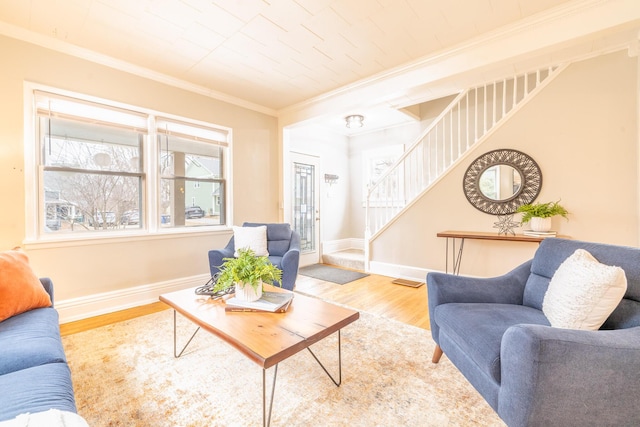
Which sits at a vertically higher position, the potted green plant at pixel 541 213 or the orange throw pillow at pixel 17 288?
the potted green plant at pixel 541 213

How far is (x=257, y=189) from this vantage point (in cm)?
438

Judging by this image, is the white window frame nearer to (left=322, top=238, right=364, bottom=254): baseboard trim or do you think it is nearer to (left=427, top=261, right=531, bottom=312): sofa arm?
(left=322, top=238, right=364, bottom=254): baseboard trim

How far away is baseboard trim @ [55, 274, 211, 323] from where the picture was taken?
275 cm

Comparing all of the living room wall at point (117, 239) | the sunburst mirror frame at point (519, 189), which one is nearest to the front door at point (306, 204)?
the living room wall at point (117, 239)

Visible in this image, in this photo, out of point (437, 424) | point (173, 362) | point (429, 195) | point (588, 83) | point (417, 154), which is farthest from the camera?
point (417, 154)

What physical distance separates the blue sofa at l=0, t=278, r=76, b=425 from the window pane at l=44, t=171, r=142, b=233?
1.56m

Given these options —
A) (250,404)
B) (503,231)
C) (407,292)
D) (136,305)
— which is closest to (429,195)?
(503,231)

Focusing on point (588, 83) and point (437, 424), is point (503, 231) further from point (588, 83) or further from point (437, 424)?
point (437, 424)

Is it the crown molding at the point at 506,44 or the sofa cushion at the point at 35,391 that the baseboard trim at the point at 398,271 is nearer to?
the crown molding at the point at 506,44

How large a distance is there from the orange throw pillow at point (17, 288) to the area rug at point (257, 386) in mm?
550

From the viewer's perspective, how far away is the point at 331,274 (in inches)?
178

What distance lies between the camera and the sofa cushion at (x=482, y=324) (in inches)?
51.6

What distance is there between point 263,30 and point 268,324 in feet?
8.02

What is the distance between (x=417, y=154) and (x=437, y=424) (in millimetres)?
3591
